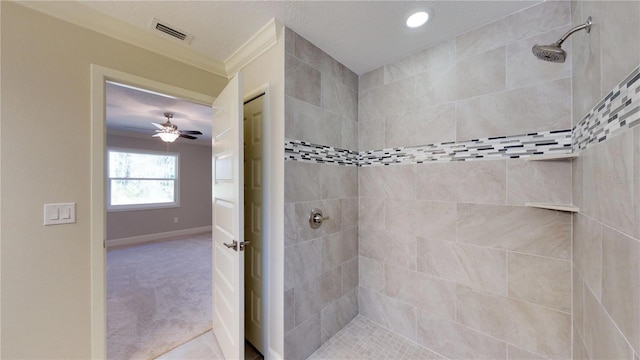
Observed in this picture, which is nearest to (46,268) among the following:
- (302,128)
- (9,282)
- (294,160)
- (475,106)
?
(9,282)

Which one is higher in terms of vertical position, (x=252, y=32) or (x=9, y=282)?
(x=252, y=32)

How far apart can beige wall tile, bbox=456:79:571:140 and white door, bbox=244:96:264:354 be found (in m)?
1.51

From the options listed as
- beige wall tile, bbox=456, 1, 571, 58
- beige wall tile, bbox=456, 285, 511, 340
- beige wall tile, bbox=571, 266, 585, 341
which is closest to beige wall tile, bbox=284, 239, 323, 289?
beige wall tile, bbox=456, 285, 511, 340

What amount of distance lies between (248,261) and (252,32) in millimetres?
1792

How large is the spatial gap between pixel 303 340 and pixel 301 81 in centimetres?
191

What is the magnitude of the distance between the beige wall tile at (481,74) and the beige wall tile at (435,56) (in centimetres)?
10

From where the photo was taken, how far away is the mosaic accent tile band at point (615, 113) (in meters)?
0.62

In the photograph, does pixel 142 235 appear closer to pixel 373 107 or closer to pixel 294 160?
pixel 294 160

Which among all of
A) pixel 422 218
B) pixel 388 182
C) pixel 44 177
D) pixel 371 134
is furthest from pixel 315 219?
pixel 44 177

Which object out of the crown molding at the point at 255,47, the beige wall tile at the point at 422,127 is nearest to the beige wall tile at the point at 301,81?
the crown molding at the point at 255,47

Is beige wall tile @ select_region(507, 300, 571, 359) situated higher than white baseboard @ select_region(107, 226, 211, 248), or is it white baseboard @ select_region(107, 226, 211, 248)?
beige wall tile @ select_region(507, 300, 571, 359)

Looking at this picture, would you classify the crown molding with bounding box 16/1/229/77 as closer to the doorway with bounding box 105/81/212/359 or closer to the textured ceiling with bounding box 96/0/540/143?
the textured ceiling with bounding box 96/0/540/143

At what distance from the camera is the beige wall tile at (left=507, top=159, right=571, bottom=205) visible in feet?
4.06

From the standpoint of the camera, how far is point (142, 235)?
4.96 meters
